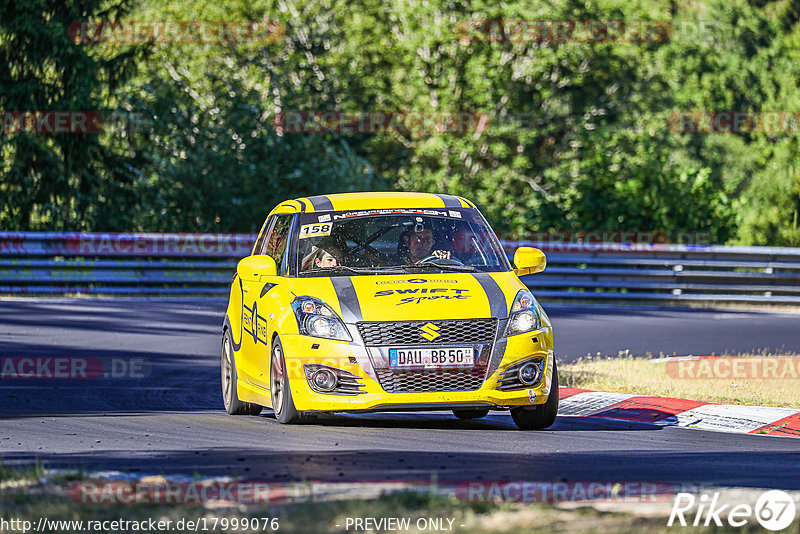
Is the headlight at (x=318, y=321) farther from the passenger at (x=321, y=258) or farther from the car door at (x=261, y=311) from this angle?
the passenger at (x=321, y=258)

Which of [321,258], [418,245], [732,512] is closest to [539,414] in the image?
[418,245]

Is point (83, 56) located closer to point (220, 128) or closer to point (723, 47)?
point (220, 128)

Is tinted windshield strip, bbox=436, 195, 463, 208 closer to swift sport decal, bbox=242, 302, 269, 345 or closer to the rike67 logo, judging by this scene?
swift sport decal, bbox=242, 302, 269, 345

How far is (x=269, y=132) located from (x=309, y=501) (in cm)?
2504

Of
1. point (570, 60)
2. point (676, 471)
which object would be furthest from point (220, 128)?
point (676, 471)

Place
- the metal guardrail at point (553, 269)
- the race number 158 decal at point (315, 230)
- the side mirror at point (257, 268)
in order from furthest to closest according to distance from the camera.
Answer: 1. the metal guardrail at point (553, 269)
2. the race number 158 decal at point (315, 230)
3. the side mirror at point (257, 268)

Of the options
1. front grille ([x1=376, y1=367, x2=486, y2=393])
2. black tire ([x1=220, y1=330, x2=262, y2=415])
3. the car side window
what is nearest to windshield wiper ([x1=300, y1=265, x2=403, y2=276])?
the car side window

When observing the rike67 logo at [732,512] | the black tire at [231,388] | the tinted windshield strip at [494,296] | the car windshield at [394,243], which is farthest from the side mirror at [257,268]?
the rike67 logo at [732,512]

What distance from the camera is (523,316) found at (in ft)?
30.9

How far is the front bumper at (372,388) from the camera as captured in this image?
9086 mm

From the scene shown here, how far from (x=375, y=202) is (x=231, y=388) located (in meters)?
1.90

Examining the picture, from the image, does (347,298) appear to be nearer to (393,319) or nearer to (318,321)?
(318,321)

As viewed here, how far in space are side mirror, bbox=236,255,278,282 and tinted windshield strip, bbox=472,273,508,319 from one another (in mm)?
1505

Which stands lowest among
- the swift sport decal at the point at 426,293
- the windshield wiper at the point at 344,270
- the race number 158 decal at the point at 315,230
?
the swift sport decal at the point at 426,293
